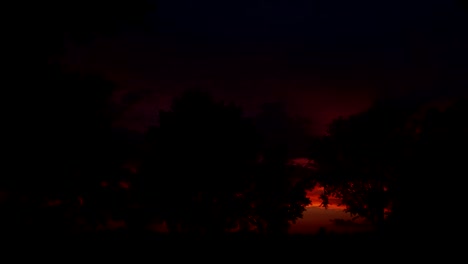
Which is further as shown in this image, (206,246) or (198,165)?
(198,165)

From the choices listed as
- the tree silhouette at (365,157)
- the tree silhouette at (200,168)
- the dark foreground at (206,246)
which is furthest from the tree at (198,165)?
the dark foreground at (206,246)

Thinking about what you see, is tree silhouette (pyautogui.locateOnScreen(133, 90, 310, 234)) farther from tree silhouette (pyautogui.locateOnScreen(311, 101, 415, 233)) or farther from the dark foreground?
the dark foreground

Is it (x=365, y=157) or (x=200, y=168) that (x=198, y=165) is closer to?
(x=200, y=168)

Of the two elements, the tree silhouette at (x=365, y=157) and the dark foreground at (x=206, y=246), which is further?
the tree silhouette at (x=365, y=157)

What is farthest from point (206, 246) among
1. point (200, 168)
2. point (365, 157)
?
point (365, 157)

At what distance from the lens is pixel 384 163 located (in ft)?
92.6

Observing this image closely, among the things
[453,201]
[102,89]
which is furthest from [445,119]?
[102,89]

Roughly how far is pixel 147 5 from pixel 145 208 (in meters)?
18.3

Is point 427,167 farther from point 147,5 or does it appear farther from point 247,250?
point 147,5

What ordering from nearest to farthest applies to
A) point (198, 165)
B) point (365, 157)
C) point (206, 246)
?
1. point (206, 246)
2. point (198, 165)
3. point (365, 157)

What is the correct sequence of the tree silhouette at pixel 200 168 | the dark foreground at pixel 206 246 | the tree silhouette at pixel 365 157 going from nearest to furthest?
the dark foreground at pixel 206 246 < the tree silhouette at pixel 200 168 < the tree silhouette at pixel 365 157

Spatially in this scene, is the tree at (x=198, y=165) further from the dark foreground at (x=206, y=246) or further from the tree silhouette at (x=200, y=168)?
the dark foreground at (x=206, y=246)

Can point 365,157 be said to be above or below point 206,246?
above

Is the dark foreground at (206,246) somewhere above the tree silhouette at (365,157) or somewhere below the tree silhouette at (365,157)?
below
